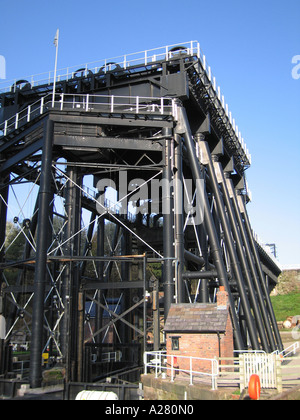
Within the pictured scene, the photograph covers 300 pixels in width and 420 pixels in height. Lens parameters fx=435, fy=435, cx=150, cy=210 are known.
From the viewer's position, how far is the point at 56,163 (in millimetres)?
23266

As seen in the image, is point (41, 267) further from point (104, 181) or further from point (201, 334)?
point (104, 181)

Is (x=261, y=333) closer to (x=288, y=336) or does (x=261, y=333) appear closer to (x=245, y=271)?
(x=245, y=271)

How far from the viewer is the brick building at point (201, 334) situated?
1645 centimetres

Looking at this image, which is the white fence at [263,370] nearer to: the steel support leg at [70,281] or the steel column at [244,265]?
the steel support leg at [70,281]

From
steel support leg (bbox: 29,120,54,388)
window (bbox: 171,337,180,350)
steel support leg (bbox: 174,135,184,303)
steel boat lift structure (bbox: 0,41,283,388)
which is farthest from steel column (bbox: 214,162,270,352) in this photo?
steel support leg (bbox: 29,120,54,388)

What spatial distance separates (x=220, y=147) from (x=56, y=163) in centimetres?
1390

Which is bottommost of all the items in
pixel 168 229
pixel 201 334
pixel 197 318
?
pixel 201 334

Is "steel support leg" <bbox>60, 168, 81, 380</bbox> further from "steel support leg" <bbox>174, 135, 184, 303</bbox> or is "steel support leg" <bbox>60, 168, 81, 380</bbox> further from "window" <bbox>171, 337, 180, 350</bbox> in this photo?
"window" <bbox>171, 337, 180, 350</bbox>

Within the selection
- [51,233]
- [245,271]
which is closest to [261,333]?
[245,271]

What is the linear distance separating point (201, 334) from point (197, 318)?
2.63ft
